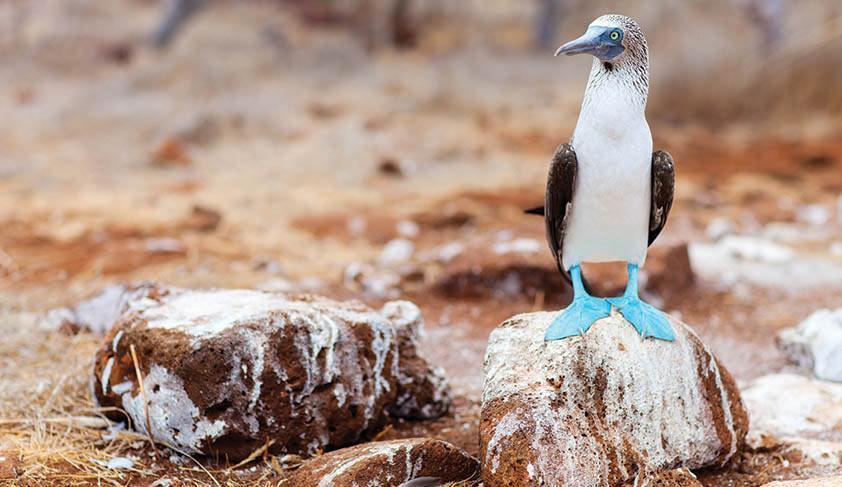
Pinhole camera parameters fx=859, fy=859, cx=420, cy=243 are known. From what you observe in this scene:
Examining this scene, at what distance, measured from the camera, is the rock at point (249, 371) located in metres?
2.91

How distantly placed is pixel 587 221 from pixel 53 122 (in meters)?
8.79

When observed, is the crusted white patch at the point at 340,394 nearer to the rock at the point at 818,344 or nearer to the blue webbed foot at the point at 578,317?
the blue webbed foot at the point at 578,317

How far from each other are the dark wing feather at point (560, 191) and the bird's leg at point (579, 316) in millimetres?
203

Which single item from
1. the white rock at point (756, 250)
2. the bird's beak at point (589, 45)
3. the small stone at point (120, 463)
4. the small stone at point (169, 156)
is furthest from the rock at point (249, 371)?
the small stone at point (169, 156)

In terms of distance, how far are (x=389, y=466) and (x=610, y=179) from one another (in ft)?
3.78

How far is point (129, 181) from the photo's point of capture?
838 centimetres

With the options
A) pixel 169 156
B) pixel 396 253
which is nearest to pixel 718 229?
pixel 396 253

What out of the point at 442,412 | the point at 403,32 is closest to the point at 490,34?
the point at 403,32

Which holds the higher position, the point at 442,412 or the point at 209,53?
the point at 209,53

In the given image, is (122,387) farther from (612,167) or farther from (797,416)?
→ (797,416)

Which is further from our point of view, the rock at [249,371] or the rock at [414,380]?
the rock at [414,380]

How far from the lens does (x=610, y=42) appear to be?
2.71 meters

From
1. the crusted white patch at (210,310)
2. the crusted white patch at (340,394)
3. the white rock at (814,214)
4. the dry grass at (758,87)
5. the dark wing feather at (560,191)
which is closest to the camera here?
the dark wing feather at (560,191)

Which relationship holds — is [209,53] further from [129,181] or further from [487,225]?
[487,225]
